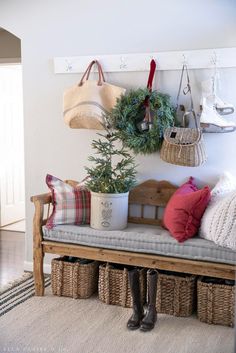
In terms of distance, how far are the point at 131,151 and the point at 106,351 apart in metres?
1.47

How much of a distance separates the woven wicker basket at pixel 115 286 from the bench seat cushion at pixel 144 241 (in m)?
0.19

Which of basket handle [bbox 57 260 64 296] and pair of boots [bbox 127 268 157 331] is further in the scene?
basket handle [bbox 57 260 64 296]

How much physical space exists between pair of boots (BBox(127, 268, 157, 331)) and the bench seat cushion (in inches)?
6.7

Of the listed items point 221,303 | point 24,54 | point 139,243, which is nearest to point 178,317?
point 221,303

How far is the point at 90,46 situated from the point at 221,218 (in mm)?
1688

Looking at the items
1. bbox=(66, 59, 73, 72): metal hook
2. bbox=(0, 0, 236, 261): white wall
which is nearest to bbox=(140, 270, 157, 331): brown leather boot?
bbox=(0, 0, 236, 261): white wall

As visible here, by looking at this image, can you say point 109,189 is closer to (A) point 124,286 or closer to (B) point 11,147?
(A) point 124,286

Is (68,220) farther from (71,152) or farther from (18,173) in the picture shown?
(18,173)

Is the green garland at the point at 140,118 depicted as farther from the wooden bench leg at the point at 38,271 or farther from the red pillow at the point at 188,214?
the wooden bench leg at the point at 38,271

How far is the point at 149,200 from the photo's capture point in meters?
3.22

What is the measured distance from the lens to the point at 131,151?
10.6 feet

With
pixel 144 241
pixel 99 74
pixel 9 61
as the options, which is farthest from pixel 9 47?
pixel 144 241

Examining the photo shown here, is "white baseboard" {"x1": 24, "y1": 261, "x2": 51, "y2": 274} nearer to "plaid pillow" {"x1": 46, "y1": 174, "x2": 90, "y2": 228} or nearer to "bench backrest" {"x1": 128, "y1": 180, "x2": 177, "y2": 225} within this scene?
"plaid pillow" {"x1": 46, "y1": 174, "x2": 90, "y2": 228}

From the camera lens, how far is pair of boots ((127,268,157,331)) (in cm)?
262
